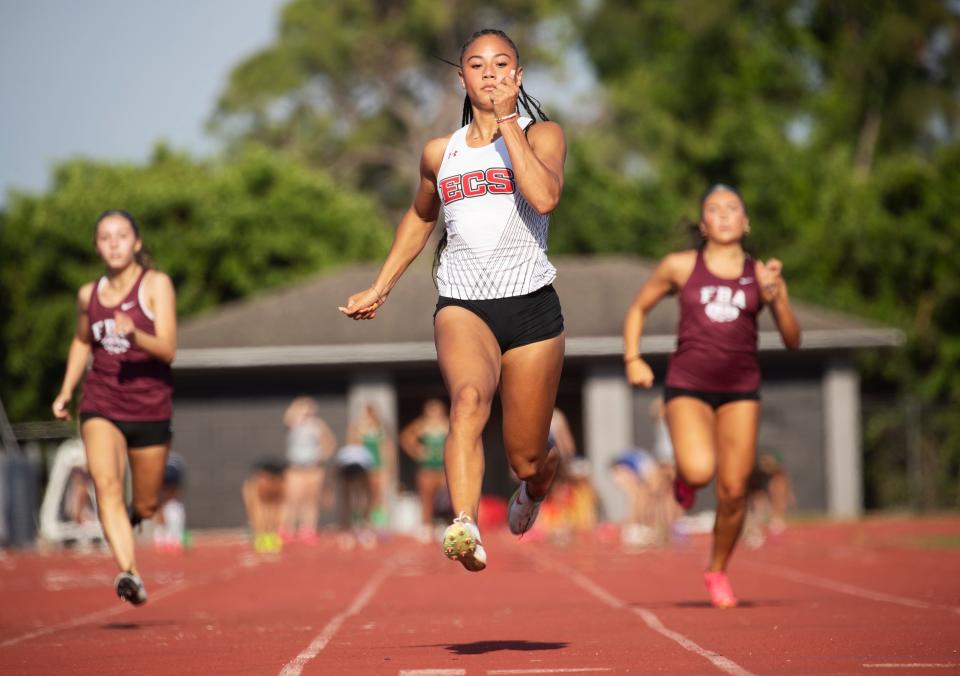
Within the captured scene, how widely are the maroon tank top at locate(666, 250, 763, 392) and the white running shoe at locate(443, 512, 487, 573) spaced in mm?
3457

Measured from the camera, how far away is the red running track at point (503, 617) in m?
6.93

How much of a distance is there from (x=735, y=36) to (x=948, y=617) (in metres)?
46.1

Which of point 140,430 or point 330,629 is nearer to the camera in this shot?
point 330,629

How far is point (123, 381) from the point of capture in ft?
31.1

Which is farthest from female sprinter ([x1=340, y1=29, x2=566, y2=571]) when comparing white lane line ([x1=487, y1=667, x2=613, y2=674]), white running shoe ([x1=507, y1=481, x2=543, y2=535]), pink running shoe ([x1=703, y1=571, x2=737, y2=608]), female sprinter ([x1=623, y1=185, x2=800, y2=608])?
pink running shoe ([x1=703, y1=571, x2=737, y2=608])

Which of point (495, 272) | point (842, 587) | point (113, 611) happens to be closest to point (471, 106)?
point (495, 272)

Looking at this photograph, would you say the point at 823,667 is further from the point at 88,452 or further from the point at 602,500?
the point at 602,500

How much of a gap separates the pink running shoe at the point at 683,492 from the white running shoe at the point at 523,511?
2.07 m

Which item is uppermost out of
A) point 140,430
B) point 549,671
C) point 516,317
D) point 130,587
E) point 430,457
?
point 516,317

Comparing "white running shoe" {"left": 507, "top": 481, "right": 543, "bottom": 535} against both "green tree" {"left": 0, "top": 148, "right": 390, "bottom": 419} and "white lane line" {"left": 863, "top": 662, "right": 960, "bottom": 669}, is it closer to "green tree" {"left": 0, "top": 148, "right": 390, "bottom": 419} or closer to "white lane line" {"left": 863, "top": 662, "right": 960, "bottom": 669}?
"white lane line" {"left": 863, "top": 662, "right": 960, "bottom": 669}

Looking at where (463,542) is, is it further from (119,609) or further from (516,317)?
(119,609)

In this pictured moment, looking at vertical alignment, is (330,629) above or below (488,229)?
below

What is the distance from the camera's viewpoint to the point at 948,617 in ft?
29.4

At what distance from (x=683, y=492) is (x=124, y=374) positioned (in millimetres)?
3324
